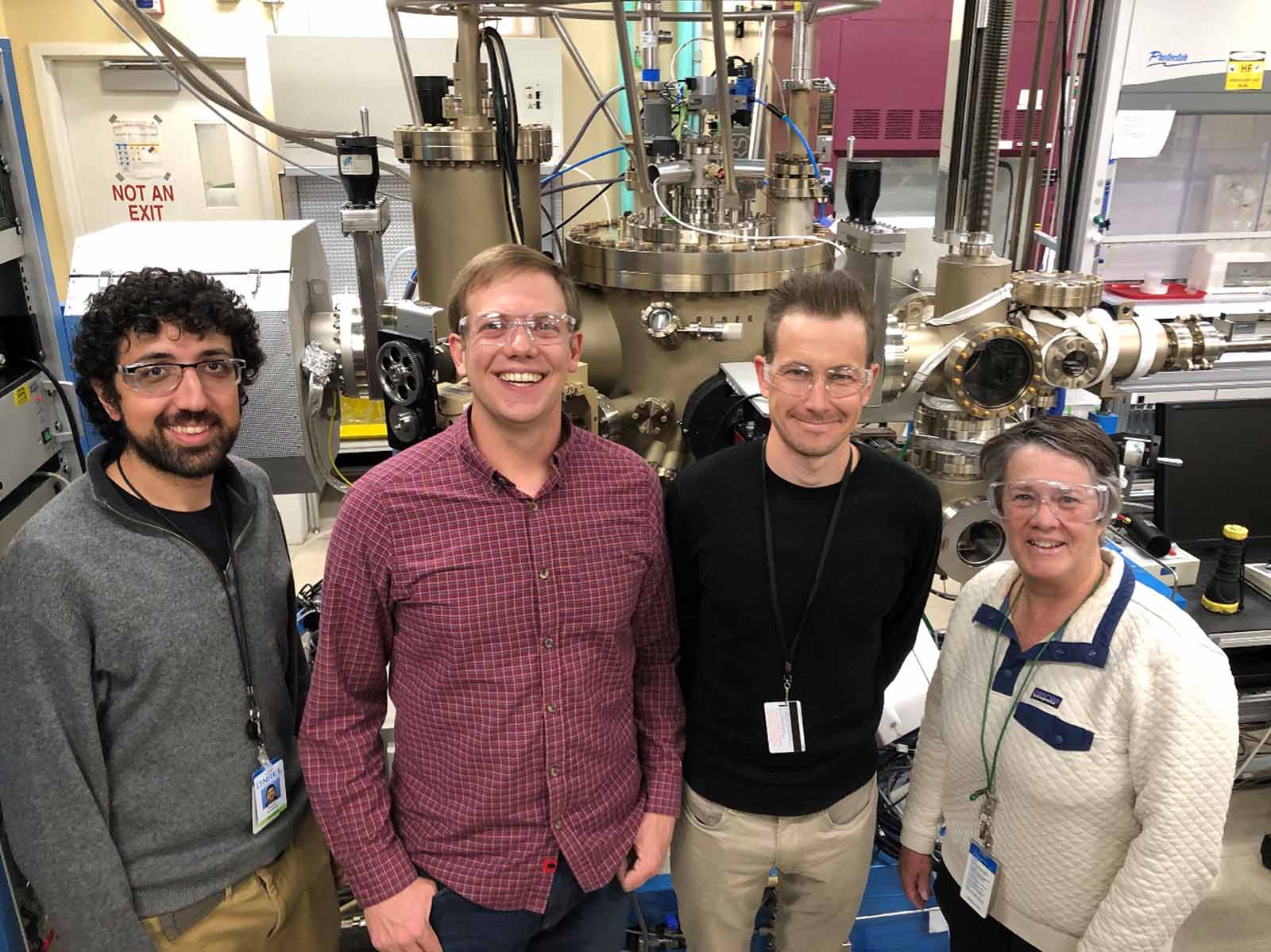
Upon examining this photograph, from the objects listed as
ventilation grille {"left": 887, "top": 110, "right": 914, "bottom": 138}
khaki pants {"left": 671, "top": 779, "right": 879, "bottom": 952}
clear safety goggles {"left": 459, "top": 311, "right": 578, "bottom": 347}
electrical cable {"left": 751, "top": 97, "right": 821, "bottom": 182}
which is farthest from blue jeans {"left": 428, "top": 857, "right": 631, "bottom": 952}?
ventilation grille {"left": 887, "top": 110, "right": 914, "bottom": 138}

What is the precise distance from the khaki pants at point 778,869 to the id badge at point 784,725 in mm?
120

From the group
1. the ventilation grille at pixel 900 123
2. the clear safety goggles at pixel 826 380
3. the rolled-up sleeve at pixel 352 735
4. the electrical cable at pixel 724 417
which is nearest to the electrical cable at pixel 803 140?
the electrical cable at pixel 724 417

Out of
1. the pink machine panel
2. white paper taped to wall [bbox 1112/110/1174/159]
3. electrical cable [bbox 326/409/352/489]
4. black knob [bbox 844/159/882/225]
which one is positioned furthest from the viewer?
the pink machine panel

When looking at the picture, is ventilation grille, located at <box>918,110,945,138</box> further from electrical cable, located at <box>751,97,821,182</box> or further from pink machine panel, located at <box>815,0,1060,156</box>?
electrical cable, located at <box>751,97,821,182</box>

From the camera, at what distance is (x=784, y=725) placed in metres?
1.17

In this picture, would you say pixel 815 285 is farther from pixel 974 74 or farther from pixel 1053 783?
pixel 1053 783

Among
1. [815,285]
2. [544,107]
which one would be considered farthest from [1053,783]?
[544,107]

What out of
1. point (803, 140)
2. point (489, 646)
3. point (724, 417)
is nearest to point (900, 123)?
point (803, 140)

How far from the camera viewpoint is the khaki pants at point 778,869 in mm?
1232

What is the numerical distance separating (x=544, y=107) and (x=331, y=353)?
257 centimetres

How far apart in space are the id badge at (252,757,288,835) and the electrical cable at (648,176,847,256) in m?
0.96

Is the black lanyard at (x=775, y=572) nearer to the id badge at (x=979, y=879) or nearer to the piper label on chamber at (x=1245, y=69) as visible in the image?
the id badge at (x=979, y=879)

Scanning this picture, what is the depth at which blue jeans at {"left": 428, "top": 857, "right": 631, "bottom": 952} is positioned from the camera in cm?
109

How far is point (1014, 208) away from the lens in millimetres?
1665
